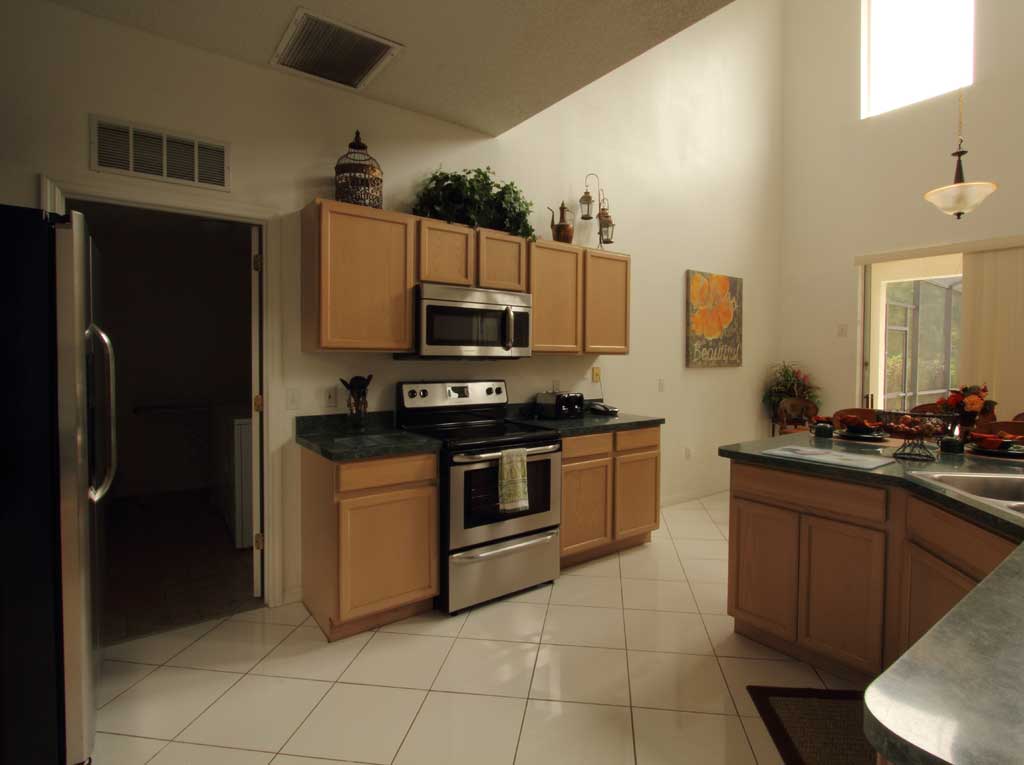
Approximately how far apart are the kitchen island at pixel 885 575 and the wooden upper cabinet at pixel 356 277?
1.80 m

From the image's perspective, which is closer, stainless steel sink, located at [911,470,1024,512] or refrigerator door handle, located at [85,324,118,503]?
refrigerator door handle, located at [85,324,118,503]

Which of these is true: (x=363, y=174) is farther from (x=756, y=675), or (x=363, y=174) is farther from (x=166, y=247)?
(x=166, y=247)

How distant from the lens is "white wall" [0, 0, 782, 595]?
233cm

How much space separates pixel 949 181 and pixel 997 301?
1174 mm

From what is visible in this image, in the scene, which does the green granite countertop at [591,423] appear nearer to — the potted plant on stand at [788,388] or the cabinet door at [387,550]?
the cabinet door at [387,550]

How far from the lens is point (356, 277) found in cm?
274

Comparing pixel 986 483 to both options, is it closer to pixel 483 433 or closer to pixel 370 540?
pixel 483 433

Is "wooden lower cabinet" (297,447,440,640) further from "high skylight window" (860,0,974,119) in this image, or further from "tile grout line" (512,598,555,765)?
"high skylight window" (860,0,974,119)

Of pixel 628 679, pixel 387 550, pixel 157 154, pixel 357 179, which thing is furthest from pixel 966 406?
pixel 157 154

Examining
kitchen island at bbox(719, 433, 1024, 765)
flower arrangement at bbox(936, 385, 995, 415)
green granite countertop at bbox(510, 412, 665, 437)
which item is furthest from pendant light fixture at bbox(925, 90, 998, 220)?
green granite countertop at bbox(510, 412, 665, 437)

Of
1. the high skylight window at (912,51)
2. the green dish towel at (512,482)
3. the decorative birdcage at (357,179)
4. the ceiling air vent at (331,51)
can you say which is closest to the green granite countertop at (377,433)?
the green dish towel at (512,482)

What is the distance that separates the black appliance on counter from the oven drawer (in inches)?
34.0

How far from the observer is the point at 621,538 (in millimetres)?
3590

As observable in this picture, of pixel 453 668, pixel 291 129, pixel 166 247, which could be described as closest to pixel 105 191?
pixel 291 129
